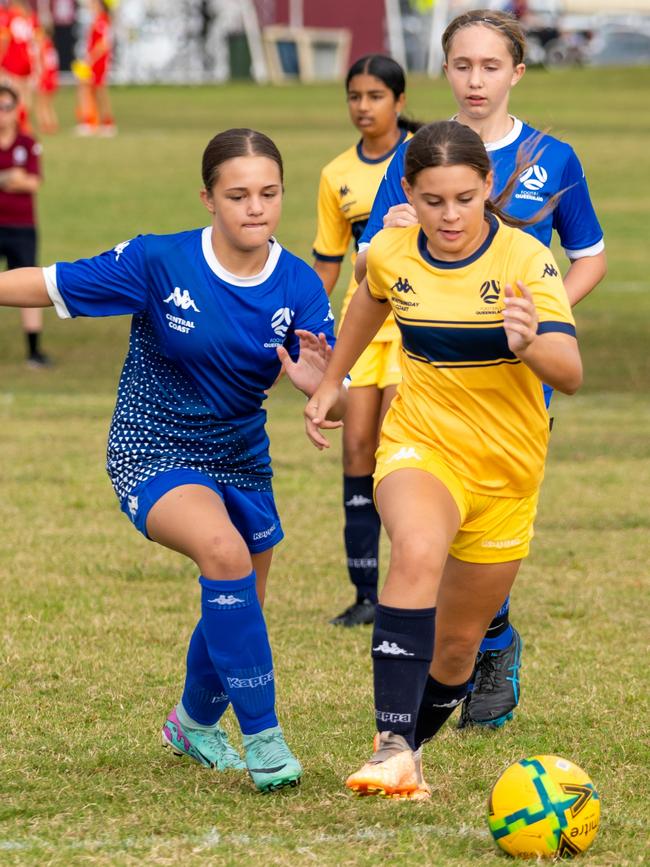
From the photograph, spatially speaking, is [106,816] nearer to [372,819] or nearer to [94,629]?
[372,819]

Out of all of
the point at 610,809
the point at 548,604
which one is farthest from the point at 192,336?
the point at 548,604

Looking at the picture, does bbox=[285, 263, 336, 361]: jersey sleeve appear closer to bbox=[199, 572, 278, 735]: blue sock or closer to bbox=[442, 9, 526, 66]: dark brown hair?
bbox=[199, 572, 278, 735]: blue sock

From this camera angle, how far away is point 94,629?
7.28m

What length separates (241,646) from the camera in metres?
5.02

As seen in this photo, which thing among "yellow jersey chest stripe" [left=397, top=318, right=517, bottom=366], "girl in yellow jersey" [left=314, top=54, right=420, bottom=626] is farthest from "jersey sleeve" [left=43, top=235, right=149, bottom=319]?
"girl in yellow jersey" [left=314, top=54, right=420, bottom=626]

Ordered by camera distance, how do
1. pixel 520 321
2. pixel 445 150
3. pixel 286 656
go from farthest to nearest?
pixel 286 656, pixel 445 150, pixel 520 321

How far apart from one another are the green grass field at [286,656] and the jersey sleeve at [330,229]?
167 centimetres

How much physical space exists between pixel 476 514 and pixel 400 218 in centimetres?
99

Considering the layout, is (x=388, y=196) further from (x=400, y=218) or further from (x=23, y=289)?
(x=23, y=289)

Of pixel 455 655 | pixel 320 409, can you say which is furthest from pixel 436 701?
pixel 320 409

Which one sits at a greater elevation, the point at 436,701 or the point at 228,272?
the point at 228,272

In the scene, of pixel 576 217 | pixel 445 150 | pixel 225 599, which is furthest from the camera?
pixel 576 217

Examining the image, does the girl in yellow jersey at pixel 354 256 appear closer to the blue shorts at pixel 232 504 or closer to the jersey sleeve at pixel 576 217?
the jersey sleeve at pixel 576 217

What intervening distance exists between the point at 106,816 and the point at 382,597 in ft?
3.35
